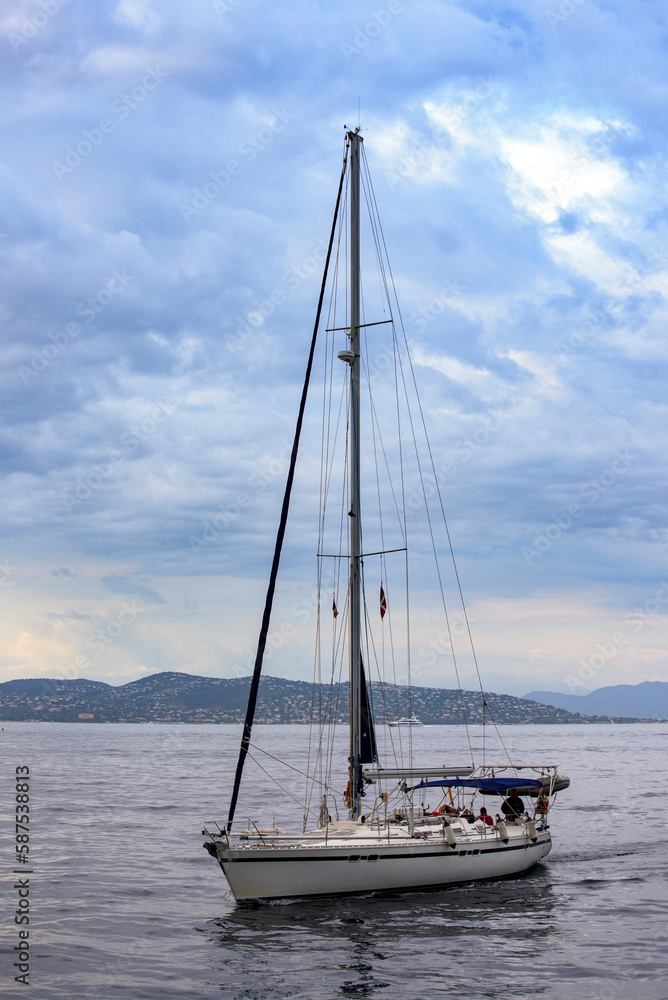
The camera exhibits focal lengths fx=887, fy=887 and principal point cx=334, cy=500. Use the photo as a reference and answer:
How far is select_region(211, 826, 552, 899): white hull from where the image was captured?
1992 cm

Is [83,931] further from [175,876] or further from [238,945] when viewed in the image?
[175,876]

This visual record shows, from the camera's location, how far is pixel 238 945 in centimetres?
1862

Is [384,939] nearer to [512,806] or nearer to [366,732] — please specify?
[366,732]

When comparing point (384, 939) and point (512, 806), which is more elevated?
point (512, 806)

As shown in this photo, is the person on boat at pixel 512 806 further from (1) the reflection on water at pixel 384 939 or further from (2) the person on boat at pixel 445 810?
(1) the reflection on water at pixel 384 939

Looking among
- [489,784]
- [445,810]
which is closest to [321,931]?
[445,810]

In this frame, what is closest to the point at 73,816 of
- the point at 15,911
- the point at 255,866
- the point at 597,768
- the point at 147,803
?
the point at 147,803

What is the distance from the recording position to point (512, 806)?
27.1m

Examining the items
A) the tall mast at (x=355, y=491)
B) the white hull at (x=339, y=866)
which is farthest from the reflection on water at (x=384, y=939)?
the tall mast at (x=355, y=491)

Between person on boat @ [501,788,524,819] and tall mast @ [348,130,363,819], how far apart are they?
20.8 feet

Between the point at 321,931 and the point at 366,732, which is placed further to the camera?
the point at 366,732

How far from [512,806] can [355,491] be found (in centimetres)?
1126

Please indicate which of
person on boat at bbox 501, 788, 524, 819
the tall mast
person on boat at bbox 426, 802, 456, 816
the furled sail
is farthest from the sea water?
the tall mast

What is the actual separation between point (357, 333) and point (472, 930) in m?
15.4
